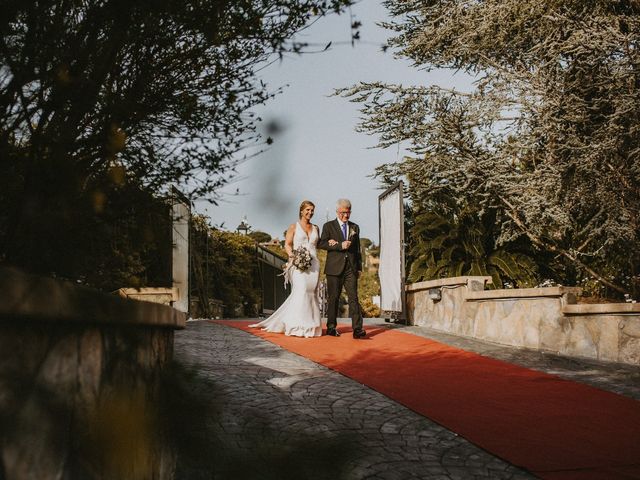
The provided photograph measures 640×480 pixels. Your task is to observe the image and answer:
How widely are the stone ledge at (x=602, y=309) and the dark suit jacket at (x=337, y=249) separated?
3114 millimetres

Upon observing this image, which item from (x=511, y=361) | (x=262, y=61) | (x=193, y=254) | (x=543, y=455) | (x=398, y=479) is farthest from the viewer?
(x=193, y=254)

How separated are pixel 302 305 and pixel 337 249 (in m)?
1.00

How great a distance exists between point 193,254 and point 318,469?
1302 centimetres

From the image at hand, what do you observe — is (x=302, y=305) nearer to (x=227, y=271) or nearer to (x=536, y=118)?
(x=536, y=118)

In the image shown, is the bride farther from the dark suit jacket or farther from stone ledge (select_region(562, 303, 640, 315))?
stone ledge (select_region(562, 303, 640, 315))

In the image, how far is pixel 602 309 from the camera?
750 centimetres

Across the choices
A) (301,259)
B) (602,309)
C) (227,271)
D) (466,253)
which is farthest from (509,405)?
(227,271)

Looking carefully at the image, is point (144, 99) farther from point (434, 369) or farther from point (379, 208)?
point (379, 208)

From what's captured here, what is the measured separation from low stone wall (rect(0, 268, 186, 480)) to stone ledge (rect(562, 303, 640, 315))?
6787 millimetres

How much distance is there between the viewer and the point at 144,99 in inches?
89.4

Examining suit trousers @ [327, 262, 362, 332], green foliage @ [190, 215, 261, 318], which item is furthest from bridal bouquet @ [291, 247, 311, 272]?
green foliage @ [190, 215, 261, 318]

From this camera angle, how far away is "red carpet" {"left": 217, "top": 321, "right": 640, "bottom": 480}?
3.79 m

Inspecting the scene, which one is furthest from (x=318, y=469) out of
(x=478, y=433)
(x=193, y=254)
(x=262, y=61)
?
(x=193, y=254)

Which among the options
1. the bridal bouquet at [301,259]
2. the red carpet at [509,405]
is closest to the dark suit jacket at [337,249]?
the bridal bouquet at [301,259]
